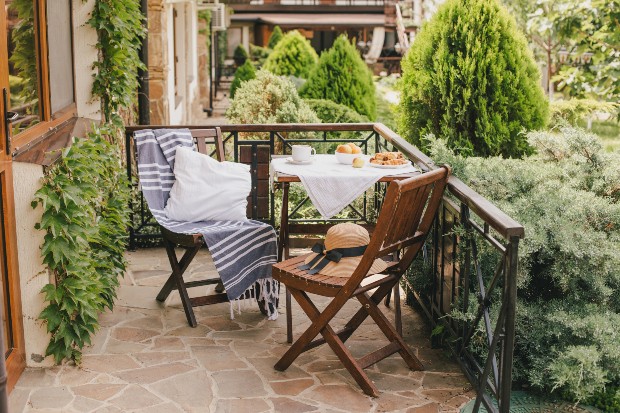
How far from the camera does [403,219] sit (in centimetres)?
413

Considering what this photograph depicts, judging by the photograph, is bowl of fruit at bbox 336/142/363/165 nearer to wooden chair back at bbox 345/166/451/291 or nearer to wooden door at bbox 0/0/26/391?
wooden chair back at bbox 345/166/451/291

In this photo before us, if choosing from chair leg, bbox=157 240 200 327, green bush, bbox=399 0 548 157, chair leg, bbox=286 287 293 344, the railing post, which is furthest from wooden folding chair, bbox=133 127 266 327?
green bush, bbox=399 0 548 157

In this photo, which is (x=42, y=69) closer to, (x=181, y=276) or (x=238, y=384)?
(x=181, y=276)

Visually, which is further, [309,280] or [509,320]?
[309,280]

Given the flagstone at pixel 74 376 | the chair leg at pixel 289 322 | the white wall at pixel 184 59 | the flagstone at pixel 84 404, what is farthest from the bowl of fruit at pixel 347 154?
the white wall at pixel 184 59

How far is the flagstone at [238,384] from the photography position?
13.7 feet

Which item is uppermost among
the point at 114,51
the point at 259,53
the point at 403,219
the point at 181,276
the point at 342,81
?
the point at 259,53

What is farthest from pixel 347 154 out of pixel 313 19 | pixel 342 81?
pixel 313 19

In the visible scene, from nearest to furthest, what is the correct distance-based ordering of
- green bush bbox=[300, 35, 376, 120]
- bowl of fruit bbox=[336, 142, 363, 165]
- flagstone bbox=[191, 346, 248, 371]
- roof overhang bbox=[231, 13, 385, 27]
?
→ flagstone bbox=[191, 346, 248, 371] → bowl of fruit bbox=[336, 142, 363, 165] → green bush bbox=[300, 35, 376, 120] → roof overhang bbox=[231, 13, 385, 27]

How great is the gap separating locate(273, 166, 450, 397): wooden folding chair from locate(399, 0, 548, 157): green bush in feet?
7.73

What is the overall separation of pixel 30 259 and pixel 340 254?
160 cm

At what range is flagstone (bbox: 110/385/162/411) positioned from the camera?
402 cm

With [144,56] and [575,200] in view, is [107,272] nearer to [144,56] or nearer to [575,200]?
[575,200]

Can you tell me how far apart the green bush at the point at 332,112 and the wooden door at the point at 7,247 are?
6.98 m
